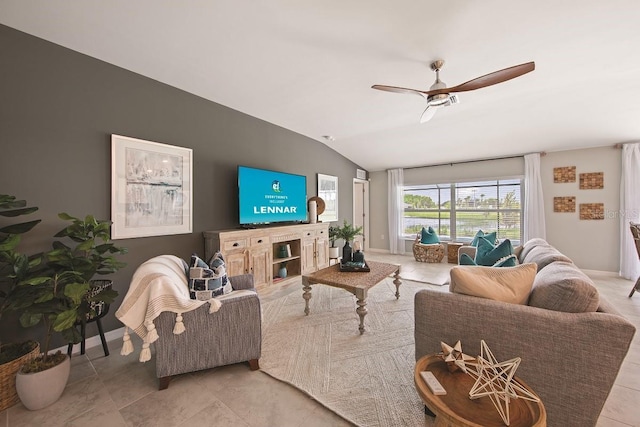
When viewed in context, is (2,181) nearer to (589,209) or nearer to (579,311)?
(579,311)

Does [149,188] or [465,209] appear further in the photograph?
[465,209]

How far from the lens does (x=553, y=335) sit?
1.18 m

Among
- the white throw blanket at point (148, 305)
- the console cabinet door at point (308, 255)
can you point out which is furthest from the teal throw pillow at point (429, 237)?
the white throw blanket at point (148, 305)

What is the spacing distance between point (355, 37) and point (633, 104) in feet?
12.7

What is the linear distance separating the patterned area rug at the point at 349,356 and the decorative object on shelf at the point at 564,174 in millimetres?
3944

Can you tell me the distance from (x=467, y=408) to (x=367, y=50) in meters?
2.58

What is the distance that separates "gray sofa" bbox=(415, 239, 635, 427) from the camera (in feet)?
3.59

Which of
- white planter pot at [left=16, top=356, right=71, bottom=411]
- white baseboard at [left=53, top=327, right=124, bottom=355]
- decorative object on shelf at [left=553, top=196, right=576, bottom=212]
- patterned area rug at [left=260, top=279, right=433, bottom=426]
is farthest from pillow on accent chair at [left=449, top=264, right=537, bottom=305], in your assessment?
decorative object on shelf at [left=553, top=196, right=576, bottom=212]

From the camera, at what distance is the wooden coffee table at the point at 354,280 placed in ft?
7.68

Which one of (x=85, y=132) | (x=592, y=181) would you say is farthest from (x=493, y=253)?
(x=85, y=132)

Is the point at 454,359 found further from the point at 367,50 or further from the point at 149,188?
the point at 149,188

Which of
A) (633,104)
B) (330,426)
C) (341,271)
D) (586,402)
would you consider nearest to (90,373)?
(330,426)

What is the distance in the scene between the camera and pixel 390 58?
2330 mm

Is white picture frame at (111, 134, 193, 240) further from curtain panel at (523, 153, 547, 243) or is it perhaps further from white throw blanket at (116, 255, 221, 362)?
curtain panel at (523, 153, 547, 243)
